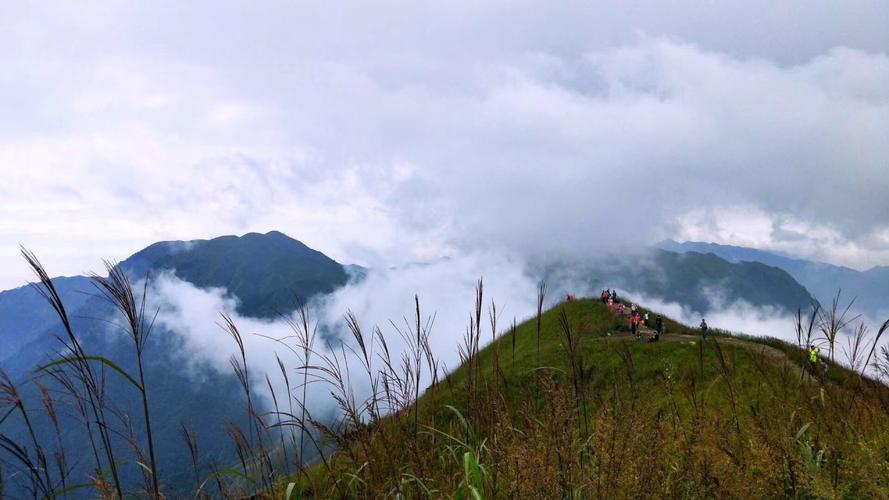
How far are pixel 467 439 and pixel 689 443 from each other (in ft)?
5.19

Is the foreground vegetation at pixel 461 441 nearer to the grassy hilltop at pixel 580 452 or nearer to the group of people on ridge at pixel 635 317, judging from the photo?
the grassy hilltop at pixel 580 452

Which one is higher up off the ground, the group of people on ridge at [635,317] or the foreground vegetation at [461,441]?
the foreground vegetation at [461,441]

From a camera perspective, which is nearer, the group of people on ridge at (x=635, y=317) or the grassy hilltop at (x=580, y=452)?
the grassy hilltop at (x=580, y=452)

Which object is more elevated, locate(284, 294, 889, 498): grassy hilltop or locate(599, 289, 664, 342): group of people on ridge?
locate(284, 294, 889, 498): grassy hilltop

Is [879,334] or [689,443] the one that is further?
[879,334]

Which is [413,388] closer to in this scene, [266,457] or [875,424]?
[266,457]

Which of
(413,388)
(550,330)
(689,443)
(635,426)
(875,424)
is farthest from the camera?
(550,330)

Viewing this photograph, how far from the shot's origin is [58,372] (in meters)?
3.16

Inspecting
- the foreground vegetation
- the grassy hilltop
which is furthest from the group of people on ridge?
the grassy hilltop

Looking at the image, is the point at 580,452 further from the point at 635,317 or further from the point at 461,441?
the point at 635,317

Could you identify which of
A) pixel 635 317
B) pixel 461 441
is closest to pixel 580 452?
pixel 461 441

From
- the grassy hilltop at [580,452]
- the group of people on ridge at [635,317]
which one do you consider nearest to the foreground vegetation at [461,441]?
the grassy hilltop at [580,452]

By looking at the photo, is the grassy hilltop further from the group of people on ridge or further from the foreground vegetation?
the group of people on ridge

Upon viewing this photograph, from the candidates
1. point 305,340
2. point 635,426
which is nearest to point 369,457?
point 305,340
